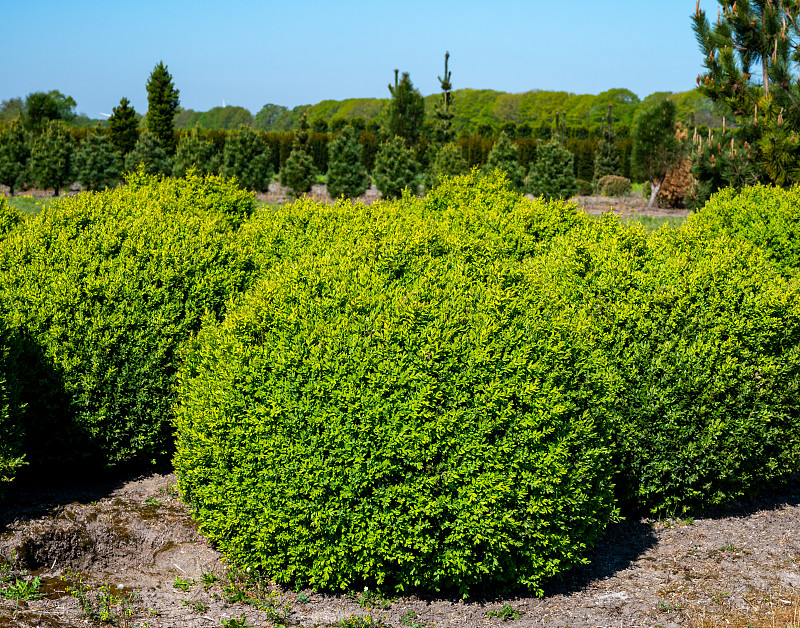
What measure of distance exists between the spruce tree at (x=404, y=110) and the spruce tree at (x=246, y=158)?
6.76 m

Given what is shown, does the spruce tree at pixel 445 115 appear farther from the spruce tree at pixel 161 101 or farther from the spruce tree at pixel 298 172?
the spruce tree at pixel 161 101

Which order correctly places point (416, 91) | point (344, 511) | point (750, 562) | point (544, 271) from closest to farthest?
point (344, 511) < point (750, 562) < point (544, 271) < point (416, 91)

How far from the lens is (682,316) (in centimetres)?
613

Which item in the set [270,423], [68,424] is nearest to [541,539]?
[270,423]

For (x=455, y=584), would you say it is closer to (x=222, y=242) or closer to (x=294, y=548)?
(x=294, y=548)

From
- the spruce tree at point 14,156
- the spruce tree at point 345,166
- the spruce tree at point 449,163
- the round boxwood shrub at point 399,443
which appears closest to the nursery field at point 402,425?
the round boxwood shrub at point 399,443

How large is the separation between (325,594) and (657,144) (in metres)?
35.4

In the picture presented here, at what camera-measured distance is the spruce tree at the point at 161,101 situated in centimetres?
4150

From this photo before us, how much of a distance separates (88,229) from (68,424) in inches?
84.5

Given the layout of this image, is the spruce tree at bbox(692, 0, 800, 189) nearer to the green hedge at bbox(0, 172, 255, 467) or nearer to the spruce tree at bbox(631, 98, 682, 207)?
the green hedge at bbox(0, 172, 255, 467)

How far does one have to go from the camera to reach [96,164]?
36.0 meters

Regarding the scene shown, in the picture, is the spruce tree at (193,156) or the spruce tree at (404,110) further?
the spruce tree at (404,110)

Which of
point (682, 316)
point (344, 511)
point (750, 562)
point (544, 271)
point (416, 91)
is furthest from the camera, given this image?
point (416, 91)

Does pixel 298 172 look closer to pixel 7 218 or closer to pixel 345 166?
pixel 345 166
